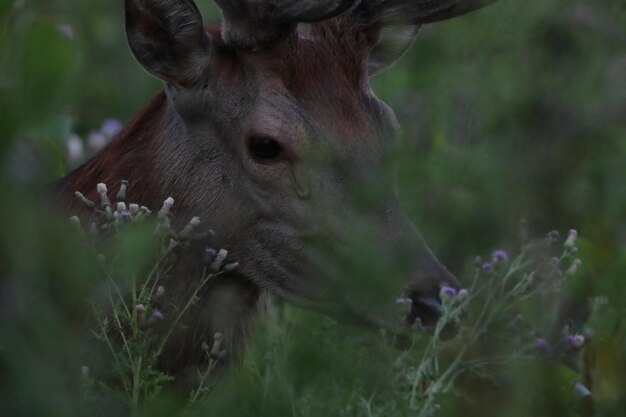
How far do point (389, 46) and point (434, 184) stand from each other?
29.6 inches

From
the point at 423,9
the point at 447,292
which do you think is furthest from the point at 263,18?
the point at 447,292

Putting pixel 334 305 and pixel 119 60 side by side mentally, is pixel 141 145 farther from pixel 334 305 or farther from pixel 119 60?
pixel 119 60

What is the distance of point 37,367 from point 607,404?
2.28 meters

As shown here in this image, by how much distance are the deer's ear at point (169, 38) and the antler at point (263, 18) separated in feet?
0.30

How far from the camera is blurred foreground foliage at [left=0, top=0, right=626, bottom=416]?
210 centimetres

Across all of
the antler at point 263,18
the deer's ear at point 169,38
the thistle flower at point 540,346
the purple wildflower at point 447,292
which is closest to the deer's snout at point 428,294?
the purple wildflower at point 447,292

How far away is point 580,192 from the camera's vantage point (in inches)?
203

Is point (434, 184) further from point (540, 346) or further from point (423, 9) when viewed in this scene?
point (540, 346)

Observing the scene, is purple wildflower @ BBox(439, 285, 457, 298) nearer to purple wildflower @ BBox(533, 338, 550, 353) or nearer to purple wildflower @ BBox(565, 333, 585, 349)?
purple wildflower @ BBox(533, 338, 550, 353)

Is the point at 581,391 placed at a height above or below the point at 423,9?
below

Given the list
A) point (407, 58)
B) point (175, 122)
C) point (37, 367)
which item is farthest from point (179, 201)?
point (407, 58)

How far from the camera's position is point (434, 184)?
177 inches

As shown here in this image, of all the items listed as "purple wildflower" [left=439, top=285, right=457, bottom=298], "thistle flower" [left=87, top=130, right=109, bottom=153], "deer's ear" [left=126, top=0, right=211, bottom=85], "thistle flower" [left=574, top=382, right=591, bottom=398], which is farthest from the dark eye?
"thistle flower" [left=87, top=130, right=109, bottom=153]

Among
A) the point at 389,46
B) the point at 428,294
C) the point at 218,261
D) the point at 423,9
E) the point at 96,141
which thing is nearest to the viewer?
the point at 218,261
